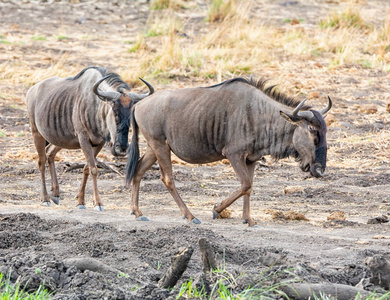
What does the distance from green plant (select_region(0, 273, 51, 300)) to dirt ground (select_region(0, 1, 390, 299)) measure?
84mm

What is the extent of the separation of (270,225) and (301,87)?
21.5 feet

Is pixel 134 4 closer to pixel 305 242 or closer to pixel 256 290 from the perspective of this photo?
pixel 305 242

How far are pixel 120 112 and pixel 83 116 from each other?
608mm

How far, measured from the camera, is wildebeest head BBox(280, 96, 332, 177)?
6730mm

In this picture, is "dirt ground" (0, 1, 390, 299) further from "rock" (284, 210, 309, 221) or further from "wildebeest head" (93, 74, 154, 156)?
"wildebeest head" (93, 74, 154, 156)

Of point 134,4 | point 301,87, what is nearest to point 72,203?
point 301,87

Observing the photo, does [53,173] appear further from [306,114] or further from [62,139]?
[306,114]

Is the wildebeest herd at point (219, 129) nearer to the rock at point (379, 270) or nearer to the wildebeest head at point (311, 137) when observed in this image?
the wildebeest head at point (311, 137)

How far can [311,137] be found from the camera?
22.2 ft

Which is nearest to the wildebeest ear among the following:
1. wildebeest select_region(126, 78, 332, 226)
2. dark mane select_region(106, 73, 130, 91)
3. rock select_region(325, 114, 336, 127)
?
wildebeest select_region(126, 78, 332, 226)

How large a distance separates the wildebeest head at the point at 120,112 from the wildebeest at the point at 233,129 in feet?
1.09

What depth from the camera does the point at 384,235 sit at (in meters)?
6.08

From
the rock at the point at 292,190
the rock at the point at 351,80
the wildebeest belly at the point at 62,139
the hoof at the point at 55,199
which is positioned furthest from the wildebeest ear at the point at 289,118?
the rock at the point at 351,80

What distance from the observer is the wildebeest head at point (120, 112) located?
7.49m
